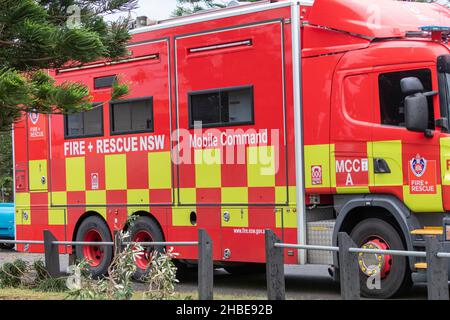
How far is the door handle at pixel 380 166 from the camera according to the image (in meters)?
10.3

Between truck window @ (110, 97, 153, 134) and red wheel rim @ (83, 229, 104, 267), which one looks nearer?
truck window @ (110, 97, 153, 134)

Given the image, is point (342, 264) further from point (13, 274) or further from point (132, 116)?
point (132, 116)

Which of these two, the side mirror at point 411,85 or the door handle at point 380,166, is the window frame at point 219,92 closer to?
the door handle at point 380,166

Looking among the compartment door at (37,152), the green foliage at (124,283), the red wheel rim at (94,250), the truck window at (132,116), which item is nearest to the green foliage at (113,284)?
the green foliage at (124,283)

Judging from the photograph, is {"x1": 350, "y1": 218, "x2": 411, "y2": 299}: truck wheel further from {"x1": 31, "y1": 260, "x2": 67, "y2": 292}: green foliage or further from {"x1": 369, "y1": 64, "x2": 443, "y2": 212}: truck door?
{"x1": 31, "y1": 260, "x2": 67, "y2": 292}: green foliage

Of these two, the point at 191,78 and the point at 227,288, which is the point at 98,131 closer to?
the point at 191,78

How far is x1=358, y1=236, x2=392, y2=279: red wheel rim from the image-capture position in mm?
10281

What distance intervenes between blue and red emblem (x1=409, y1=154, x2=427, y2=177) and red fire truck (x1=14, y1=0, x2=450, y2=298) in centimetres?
1

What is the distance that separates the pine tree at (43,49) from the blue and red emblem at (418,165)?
3.73 meters

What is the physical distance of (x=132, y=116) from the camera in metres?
13.0

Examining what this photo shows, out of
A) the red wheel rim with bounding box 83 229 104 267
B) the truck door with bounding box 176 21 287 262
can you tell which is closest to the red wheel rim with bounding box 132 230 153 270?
the red wheel rim with bounding box 83 229 104 267

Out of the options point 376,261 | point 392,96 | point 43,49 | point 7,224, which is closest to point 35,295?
point 43,49

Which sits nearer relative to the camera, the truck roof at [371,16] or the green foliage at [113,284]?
the green foliage at [113,284]

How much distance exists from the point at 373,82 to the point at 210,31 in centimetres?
259
